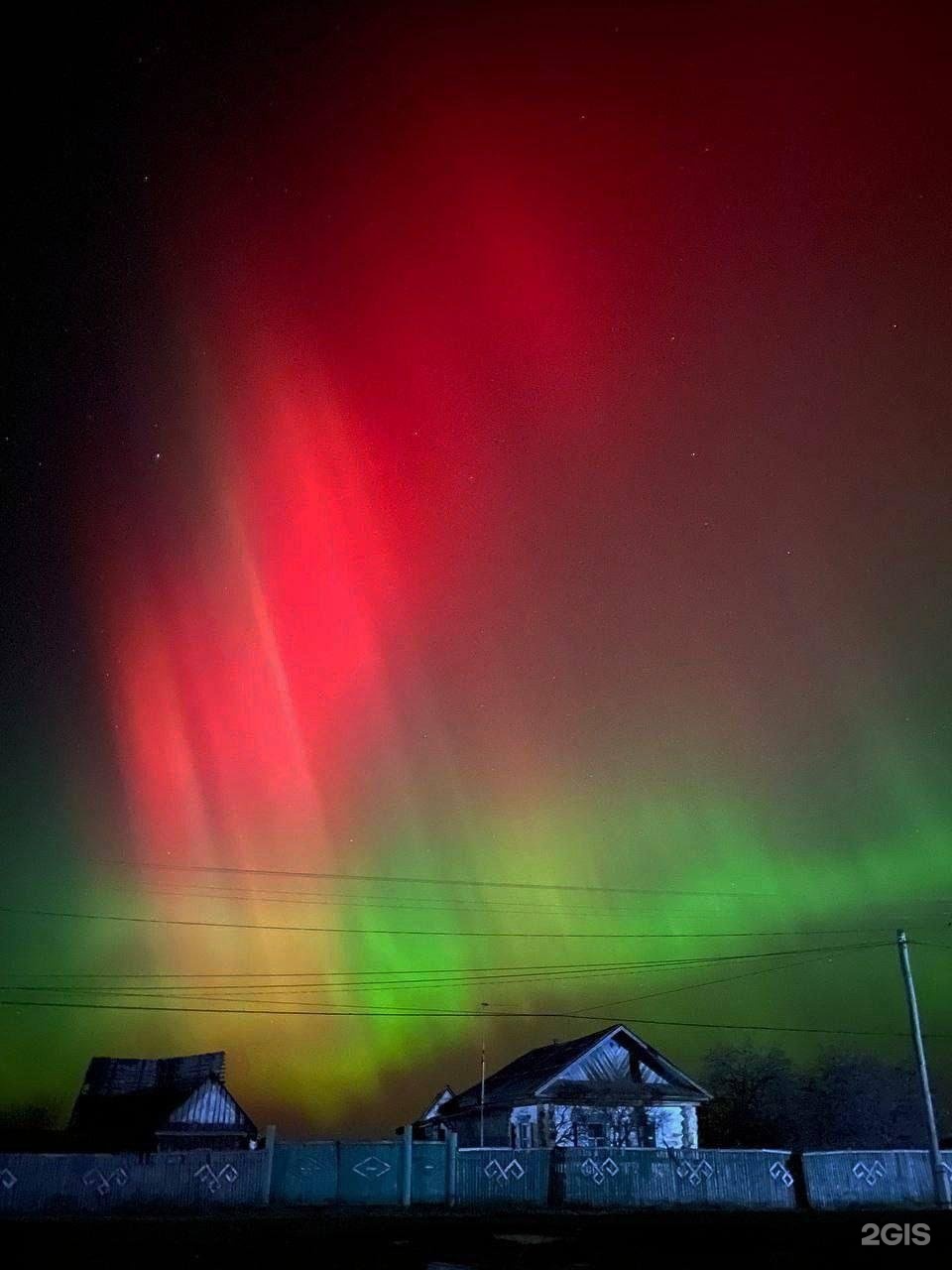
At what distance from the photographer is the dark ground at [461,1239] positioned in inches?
664

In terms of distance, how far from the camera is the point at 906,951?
3684 centimetres

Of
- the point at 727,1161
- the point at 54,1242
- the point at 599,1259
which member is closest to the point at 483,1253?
the point at 599,1259

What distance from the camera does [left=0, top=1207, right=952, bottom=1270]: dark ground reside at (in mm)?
16875

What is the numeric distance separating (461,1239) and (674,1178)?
1553 centimetres

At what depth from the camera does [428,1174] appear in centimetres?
3316

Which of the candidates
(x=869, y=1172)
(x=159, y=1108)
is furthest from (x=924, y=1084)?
(x=159, y=1108)

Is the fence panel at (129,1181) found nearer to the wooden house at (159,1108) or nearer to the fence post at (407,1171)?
the fence post at (407,1171)

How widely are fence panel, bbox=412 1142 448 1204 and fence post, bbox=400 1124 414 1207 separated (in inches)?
4.7

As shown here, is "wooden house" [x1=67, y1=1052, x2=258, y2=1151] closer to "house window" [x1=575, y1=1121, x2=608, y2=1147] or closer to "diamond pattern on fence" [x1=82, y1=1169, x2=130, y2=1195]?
"house window" [x1=575, y1=1121, x2=608, y2=1147]

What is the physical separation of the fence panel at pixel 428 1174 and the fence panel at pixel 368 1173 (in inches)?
24.7

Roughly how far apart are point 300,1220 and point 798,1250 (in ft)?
47.3

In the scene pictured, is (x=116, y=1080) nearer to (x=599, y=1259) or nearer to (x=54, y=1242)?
(x=54, y=1242)

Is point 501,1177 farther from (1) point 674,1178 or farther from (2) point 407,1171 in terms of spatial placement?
(1) point 674,1178

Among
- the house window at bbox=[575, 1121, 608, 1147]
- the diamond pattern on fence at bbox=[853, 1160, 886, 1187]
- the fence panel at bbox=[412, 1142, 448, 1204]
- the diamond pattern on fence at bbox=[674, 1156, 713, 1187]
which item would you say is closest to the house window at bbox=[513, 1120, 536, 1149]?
the house window at bbox=[575, 1121, 608, 1147]
